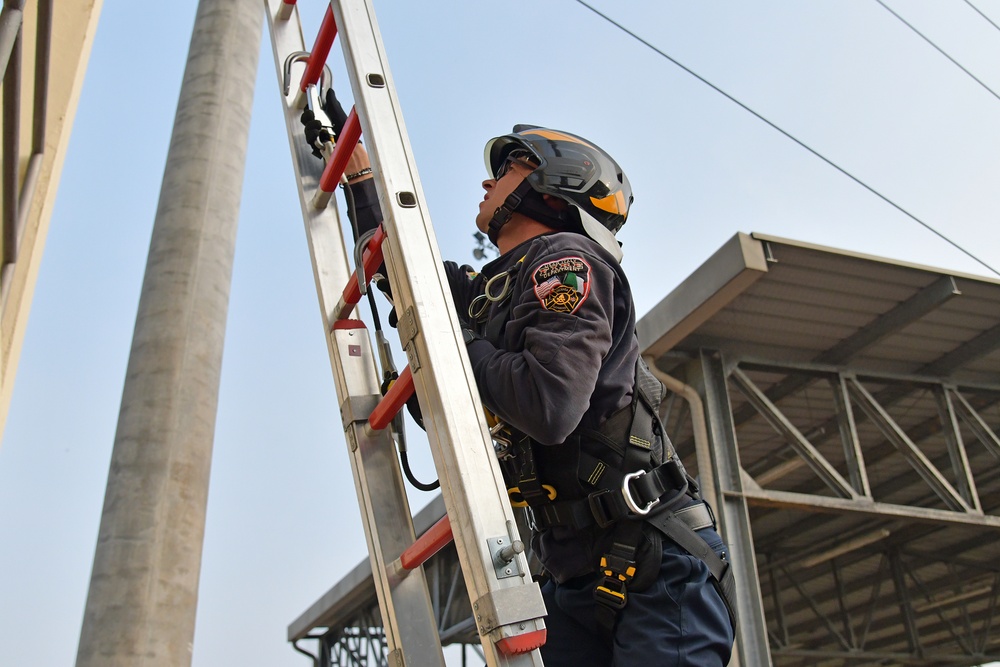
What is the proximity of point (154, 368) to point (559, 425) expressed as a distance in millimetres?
3441

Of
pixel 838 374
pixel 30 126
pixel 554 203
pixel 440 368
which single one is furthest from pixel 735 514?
pixel 30 126

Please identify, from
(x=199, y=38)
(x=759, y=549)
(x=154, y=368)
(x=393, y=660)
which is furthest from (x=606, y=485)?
(x=759, y=549)

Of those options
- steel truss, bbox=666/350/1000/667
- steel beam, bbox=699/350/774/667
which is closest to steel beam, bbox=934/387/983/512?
steel truss, bbox=666/350/1000/667

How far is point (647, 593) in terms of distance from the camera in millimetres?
2160

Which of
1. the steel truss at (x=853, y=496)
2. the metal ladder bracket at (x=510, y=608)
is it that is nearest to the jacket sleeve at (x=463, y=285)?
the metal ladder bracket at (x=510, y=608)

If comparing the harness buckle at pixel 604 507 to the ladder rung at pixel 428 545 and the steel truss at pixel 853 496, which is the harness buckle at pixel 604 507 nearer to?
the ladder rung at pixel 428 545

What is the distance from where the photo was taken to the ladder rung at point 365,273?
238 cm

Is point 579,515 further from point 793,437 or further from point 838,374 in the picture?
point 838,374

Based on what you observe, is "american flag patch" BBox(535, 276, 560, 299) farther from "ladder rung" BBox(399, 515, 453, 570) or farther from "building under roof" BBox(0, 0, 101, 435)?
"building under roof" BBox(0, 0, 101, 435)

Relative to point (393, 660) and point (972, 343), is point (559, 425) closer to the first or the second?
point (393, 660)

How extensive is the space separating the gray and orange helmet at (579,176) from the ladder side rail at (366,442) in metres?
0.55

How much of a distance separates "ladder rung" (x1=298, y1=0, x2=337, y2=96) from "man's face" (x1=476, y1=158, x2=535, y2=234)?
66cm

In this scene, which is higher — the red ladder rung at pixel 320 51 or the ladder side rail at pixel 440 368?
the red ladder rung at pixel 320 51

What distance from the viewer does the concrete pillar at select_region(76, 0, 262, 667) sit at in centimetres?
434
